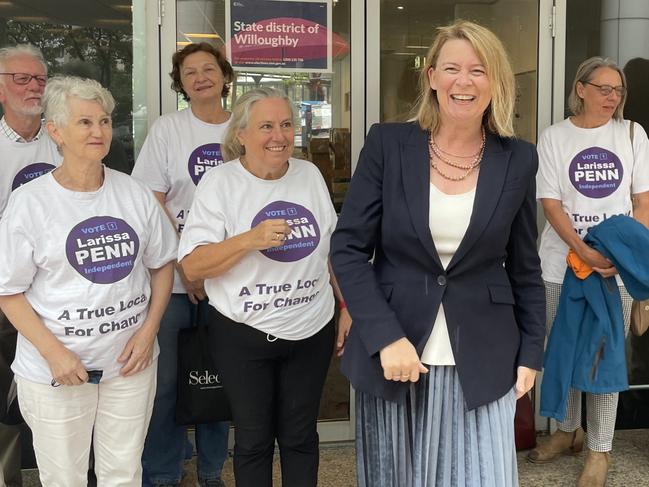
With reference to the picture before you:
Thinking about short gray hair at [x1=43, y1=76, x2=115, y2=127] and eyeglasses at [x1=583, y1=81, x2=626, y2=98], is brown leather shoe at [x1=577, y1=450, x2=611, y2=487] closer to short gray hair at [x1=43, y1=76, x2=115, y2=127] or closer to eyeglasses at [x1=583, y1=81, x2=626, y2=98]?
eyeglasses at [x1=583, y1=81, x2=626, y2=98]

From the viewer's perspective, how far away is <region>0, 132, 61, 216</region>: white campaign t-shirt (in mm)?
2951

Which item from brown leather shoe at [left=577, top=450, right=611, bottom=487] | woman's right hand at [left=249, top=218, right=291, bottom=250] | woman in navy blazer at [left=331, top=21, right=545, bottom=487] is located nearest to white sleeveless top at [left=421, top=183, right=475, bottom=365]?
woman in navy blazer at [left=331, top=21, right=545, bottom=487]

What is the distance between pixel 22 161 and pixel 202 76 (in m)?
0.87

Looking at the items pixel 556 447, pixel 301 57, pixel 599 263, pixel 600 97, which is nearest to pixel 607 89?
pixel 600 97

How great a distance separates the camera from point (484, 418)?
1976 millimetres

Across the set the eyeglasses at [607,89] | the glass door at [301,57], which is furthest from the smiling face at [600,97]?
the glass door at [301,57]

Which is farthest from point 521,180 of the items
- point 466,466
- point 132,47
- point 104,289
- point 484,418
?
point 132,47

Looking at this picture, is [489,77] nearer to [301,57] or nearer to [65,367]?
[65,367]

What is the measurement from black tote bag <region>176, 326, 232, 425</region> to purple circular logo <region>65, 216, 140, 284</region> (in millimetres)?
806

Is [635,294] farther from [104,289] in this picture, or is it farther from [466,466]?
[104,289]

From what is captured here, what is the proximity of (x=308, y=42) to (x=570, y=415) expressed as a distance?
2440 millimetres

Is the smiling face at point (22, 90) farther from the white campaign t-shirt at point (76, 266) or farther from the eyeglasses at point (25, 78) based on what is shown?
the white campaign t-shirt at point (76, 266)

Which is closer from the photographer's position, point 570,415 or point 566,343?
point 566,343

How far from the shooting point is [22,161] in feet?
9.81
